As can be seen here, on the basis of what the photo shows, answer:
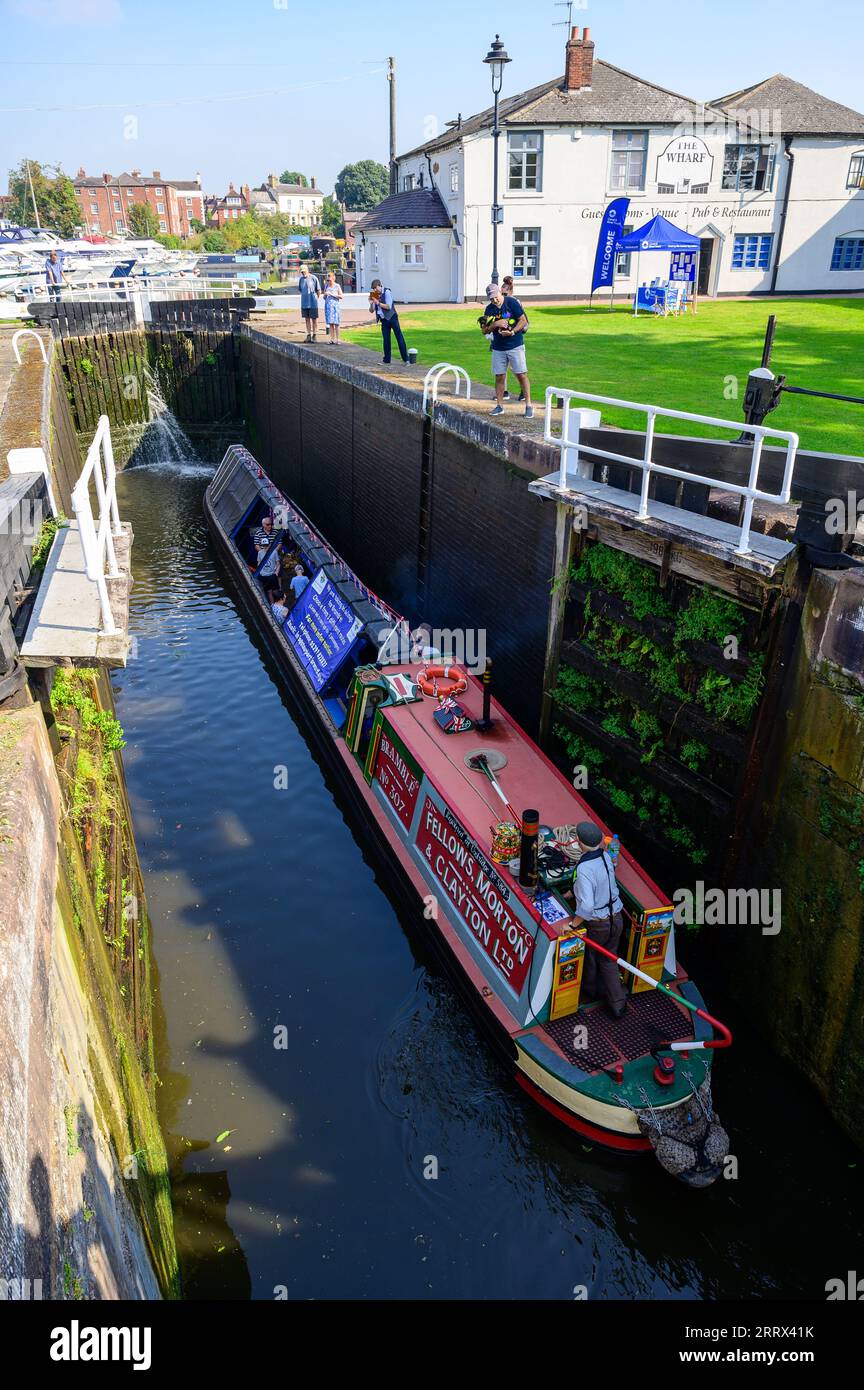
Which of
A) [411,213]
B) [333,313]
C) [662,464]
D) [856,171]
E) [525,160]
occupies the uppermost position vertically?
[525,160]

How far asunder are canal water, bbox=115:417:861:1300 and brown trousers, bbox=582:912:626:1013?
4.34 ft

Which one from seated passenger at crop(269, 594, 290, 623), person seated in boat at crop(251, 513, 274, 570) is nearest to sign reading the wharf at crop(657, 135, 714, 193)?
person seated in boat at crop(251, 513, 274, 570)

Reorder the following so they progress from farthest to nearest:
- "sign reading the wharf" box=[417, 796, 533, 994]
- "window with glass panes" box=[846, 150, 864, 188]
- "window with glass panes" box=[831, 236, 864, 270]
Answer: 1. "window with glass panes" box=[831, 236, 864, 270]
2. "window with glass panes" box=[846, 150, 864, 188]
3. "sign reading the wharf" box=[417, 796, 533, 994]

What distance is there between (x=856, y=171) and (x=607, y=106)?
9319 millimetres

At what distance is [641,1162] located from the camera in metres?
7.54

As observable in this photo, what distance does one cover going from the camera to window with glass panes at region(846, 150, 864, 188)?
30.7 m

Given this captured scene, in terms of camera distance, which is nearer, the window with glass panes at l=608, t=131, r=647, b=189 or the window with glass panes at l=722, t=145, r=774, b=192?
the window with glass panes at l=608, t=131, r=647, b=189

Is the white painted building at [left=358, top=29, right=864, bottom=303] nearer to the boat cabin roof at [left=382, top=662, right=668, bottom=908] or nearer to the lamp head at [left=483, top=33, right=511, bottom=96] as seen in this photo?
the lamp head at [left=483, top=33, right=511, bottom=96]

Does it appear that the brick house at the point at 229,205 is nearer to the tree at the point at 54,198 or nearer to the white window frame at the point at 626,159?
the tree at the point at 54,198

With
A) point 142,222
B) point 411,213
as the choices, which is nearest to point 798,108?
point 411,213

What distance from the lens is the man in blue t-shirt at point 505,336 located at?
12.2 metres

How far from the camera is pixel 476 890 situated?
8.60 m

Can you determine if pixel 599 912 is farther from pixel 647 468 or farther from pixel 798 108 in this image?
pixel 798 108
